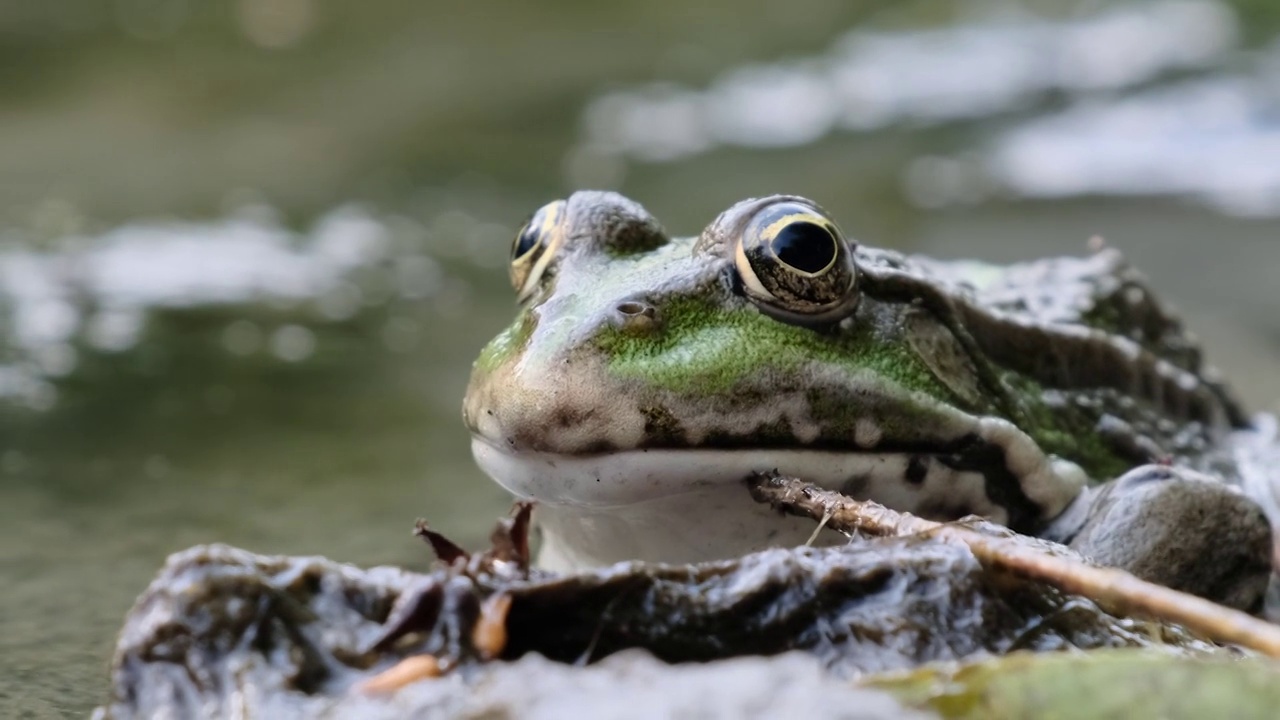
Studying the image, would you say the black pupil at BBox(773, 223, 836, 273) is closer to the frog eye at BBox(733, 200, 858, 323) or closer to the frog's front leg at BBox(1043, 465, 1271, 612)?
the frog eye at BBox(733, 200, 858, 323)

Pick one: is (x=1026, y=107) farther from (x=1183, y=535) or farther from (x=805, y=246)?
(x=805, y=246)

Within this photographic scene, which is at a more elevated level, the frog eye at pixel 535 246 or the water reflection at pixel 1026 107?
the water reflection at pixel 1026 107

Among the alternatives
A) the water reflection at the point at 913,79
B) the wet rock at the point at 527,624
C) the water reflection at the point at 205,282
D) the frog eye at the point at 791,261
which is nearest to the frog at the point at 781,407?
the frog eye at the point at 791,261

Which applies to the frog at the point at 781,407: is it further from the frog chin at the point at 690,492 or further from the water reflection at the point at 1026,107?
the water reflection at the point at 1026,107

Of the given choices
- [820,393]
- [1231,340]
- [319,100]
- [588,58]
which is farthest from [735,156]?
[820,393]

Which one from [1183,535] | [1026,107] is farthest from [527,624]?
[1026,107]
